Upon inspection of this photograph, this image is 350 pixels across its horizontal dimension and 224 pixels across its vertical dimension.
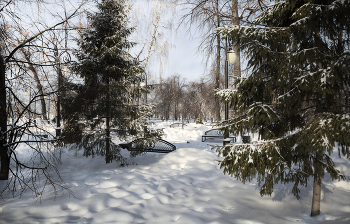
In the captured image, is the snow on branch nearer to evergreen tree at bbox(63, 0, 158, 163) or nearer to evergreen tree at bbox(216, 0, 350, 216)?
evergreen tree at bbox(216, 0, 350, 216)

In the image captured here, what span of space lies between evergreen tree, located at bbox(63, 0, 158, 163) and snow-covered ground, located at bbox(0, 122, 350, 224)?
1.44 m

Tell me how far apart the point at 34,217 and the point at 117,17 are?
22.9 ft

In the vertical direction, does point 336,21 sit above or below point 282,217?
above

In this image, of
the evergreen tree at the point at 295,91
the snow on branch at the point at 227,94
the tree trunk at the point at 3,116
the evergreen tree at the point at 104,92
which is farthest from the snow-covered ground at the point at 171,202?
the snow on branch at the point at 227,94

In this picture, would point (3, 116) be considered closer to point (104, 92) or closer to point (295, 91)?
point (104, 92)

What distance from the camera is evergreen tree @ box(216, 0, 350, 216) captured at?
2.97m

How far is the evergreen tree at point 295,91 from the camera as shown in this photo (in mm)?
2973

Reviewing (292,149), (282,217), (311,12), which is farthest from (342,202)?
(311,12)

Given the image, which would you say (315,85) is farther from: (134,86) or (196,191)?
(134,86)

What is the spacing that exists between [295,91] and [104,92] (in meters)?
6.17

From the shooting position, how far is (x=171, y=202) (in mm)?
4469

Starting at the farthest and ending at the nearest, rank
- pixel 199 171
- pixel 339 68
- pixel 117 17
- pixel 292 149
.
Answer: pixel 117 17, pixel 199 171, pixel 292 149, pixel 339 68

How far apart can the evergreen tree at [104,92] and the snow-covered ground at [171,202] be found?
56.7 inches

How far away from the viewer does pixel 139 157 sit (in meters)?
8.71
